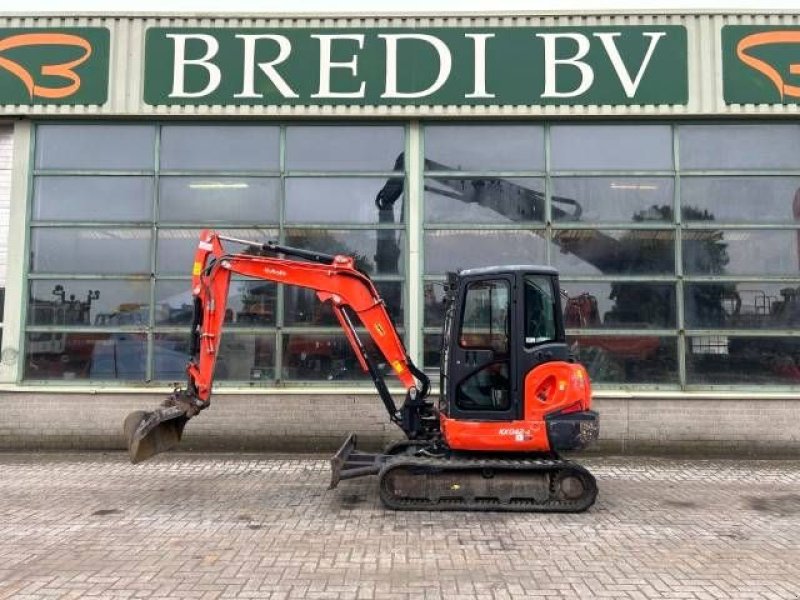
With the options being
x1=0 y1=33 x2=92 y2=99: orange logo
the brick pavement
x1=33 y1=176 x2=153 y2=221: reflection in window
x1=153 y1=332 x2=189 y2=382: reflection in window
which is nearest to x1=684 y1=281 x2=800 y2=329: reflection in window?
the brick pavement

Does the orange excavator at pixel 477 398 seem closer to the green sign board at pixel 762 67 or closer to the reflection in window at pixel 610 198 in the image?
the reflection in window at pixel 610 198

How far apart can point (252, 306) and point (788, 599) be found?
276 inches

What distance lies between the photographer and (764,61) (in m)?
9.02

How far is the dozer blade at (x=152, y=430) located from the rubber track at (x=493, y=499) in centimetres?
223

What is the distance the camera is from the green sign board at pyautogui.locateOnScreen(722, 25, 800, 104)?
355 inches

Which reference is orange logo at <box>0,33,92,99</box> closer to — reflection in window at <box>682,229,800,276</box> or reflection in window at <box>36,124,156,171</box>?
reflection in window at <box>36,124,156,171</box>

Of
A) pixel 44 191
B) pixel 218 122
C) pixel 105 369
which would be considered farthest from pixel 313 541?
pixel 44 191

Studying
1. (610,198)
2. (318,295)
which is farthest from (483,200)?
(318,295)

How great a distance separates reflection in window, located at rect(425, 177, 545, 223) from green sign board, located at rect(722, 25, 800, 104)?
2967 mm

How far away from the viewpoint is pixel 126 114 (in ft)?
30.3

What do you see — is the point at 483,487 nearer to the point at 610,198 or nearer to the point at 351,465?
the point at 351,465

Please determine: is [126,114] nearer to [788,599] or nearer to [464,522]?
[464,522]

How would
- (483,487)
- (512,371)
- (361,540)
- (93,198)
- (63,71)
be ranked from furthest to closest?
(93,198) < (63,71) < (512,371) < (483,487) < (361,540)

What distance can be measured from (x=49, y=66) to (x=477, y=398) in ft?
25.3
